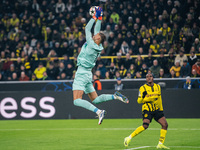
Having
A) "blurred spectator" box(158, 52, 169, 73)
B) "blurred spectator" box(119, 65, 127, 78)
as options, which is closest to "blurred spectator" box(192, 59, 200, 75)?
"blurred spectator" box(158, 52, 169, 73)

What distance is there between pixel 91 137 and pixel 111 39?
9.60 metres

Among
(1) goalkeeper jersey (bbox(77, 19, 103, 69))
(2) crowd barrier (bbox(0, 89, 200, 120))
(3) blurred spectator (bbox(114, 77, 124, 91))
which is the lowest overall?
(2) crowd barrier (bbox(0, 89, 200, 120))

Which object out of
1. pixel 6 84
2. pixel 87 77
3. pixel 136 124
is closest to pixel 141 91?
pixel 87 77

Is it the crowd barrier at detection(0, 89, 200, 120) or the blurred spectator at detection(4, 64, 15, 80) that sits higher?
the blurred spectator at detection(4, 64, 15, 80)

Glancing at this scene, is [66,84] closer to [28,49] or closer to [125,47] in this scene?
[125,47]

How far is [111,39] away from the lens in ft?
67.8

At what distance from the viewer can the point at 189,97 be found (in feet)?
56.1

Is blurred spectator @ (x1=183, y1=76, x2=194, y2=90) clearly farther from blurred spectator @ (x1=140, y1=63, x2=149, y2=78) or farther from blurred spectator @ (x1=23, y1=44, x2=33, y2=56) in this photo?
blurred spectator @ (x1=23, y1=44, x2=33, y2=56)

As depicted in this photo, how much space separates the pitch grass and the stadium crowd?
3727mm

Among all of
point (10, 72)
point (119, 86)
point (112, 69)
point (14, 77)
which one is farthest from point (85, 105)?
point (10, 72)

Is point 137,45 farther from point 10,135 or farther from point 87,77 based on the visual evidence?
point 87,77

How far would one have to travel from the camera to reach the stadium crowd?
18672mm

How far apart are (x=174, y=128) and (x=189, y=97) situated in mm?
3684

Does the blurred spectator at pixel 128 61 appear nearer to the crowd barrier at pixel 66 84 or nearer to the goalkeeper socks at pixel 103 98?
the crowd barrier at pixel 66 84
